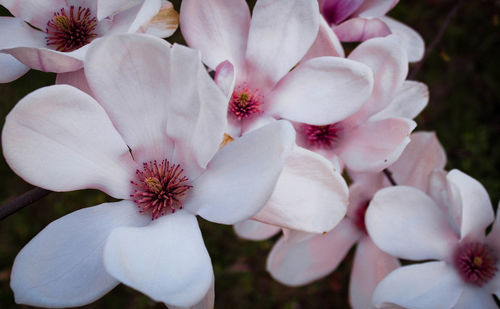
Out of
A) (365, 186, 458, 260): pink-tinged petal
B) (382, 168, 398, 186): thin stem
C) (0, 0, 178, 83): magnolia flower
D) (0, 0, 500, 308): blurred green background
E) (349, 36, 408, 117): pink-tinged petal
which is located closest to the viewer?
(0, 0, 178, 83): magnolia flower

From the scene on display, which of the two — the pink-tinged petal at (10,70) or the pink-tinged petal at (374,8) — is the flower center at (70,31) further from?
the pink-tinged petal at (374,8)

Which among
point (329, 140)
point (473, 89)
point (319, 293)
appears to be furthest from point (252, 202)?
point (473, 89)

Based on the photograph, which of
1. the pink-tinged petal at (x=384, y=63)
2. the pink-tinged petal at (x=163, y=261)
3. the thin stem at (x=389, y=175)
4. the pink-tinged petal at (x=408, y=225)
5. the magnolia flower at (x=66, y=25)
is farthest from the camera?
the thin stem at (x=389, y=175)

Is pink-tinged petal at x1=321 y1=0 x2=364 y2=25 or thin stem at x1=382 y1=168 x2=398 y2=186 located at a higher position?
pink-tinged petal at x1=321 y1=0 x2=364 y2=25

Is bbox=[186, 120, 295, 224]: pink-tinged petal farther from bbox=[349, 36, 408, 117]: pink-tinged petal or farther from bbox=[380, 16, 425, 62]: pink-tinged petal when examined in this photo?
bbox=[380, 16, 425, 62]: pink-tinged petal

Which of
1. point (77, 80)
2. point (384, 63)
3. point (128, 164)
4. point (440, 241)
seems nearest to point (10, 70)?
point (77, 80)

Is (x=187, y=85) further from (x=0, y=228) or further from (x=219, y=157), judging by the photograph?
(x=0, y=228)

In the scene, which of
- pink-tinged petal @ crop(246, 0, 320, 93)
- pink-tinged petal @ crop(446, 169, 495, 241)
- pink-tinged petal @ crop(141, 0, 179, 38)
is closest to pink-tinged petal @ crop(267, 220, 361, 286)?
pink-tinged petal @ crop(446, 169, 495, 241)

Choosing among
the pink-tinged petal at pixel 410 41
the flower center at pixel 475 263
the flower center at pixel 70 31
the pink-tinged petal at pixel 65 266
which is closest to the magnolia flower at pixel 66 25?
the flower center at pixel 70 31
